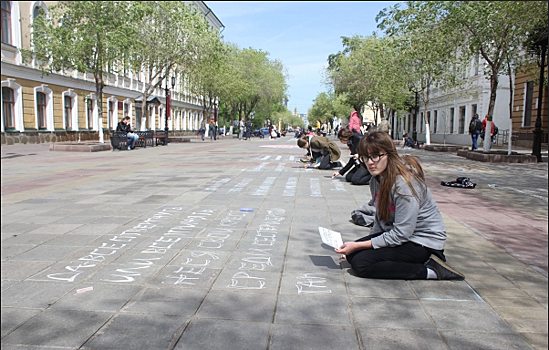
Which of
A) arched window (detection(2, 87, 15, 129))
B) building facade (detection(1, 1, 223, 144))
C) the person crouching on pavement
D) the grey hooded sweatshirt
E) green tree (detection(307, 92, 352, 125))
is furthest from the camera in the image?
green tree (detection(307, 92, 352, 125))

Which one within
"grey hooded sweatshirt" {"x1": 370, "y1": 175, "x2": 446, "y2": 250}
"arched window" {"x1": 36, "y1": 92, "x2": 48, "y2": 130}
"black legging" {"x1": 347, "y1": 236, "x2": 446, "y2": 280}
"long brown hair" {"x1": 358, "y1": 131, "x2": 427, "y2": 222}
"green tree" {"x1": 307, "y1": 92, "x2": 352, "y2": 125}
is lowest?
"black legging" {"x1": 347, "y1": 236, "x2": 446, "y2": 280}

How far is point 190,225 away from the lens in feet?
19.1

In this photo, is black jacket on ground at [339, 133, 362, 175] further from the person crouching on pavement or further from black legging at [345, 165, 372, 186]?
the person crouching on pavement

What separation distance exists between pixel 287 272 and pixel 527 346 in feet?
6.25

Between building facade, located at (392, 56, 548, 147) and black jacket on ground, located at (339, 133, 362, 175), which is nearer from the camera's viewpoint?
black jacket on ground, located at (339, 133, 362, 175)

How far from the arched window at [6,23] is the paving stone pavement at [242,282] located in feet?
67.8

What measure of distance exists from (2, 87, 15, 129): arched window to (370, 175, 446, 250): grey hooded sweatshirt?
988 inches

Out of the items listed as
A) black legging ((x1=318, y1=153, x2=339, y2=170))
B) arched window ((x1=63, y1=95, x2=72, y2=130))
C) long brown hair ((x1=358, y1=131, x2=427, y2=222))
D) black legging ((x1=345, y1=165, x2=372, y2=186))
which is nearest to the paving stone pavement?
long brown hair ((x1=358, y1=131, x2=427, y2=222))

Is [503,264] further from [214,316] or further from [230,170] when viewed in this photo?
[230,170]

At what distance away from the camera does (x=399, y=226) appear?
147 inches

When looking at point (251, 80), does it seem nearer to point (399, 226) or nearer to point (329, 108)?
point (329, 108)

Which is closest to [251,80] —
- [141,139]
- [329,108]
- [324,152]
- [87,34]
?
[141,139]

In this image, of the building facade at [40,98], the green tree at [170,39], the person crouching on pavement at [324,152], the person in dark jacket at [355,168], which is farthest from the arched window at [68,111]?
the person in dark jacket at [355,168]

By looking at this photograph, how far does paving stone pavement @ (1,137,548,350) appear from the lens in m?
2.81
